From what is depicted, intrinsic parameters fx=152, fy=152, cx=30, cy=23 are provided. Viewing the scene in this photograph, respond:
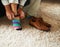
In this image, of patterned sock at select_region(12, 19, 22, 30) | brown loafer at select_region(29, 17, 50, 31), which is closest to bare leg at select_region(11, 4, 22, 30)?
patterned sock at select_region(12, 19, 22, 30)

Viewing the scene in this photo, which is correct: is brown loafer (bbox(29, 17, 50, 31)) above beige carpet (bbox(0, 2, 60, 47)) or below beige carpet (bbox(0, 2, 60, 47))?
above

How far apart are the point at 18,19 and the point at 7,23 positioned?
14cm

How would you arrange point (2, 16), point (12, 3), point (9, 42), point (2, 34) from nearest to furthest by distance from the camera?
point (9, 42)
point (2, 34)
point (12, 3)
point (2, 16)

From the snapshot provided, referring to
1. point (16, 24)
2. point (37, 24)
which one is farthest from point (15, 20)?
point (37, 24)

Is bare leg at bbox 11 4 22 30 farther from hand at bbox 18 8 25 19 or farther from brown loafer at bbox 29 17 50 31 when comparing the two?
brown loafer at bbox 29 17 50 31

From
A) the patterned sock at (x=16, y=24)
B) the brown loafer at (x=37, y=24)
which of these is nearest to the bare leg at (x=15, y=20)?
the patterned sock at (x=16, y=24)

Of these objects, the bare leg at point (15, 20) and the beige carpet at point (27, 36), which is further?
the bare leg at point (15, 20)

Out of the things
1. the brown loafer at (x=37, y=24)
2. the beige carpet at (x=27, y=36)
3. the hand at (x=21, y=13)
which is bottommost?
the beige carpet at (x=27, y=36)

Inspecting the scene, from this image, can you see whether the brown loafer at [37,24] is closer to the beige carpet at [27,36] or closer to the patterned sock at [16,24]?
the beige carpet at [27,36]

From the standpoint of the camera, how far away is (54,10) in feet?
6.77

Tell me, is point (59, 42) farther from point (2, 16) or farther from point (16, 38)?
point (2, 16)

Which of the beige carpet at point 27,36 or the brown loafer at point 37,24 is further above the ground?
the brown loafer at point 37,24

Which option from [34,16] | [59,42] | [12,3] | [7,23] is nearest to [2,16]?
[7,23]

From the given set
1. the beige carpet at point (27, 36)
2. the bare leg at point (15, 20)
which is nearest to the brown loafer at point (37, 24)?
the beige carpet at point (27, 36)
